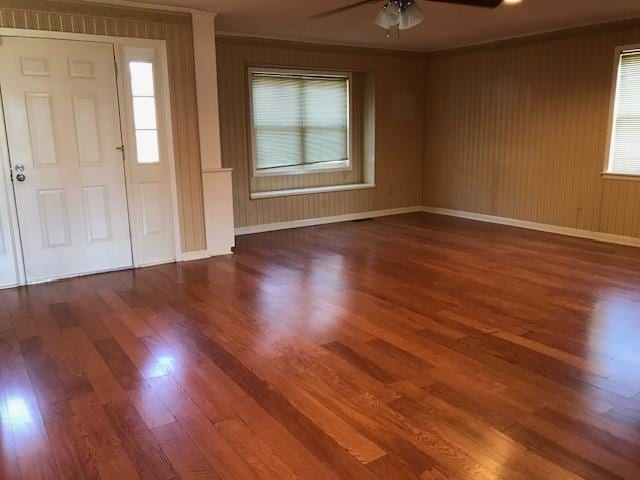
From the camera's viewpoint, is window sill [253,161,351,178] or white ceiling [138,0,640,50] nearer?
white ceiling [138,0,640,50]

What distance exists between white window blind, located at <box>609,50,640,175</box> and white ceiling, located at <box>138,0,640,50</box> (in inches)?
21.5

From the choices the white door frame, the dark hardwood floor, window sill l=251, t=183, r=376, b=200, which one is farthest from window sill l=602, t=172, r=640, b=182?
the white door frame

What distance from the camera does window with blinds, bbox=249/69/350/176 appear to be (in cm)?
682

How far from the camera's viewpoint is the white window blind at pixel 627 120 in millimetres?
5730

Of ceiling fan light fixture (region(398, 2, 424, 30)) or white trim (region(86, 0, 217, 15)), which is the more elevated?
white trim (region(86, 0, 217, 15))

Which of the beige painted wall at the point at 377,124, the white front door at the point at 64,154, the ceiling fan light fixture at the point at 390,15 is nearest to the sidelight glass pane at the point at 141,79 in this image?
the white front door at the point at 64,154

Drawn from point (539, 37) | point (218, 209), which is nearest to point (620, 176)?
point (539, 37)

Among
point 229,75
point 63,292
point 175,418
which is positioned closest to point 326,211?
point 229,75

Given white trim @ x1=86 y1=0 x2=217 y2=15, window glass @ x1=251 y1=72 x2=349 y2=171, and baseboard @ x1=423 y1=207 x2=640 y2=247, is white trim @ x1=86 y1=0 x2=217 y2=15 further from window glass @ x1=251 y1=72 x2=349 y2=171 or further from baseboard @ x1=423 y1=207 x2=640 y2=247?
baseboard @ x1=423 y1=207 x2=640 y2=247

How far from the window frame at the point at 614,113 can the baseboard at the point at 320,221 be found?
303 centimetres

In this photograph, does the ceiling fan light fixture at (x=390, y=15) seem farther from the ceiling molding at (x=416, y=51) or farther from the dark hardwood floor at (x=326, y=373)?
the ceiling molding at (x=416, y=51)

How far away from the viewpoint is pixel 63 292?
14.6 ft

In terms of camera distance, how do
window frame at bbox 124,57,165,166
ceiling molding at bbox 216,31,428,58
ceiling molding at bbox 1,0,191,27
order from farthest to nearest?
ceiling molding at bbox 216,31,428,58 < window frame at bbox 124,57,165,166 < ceiling molding at bbox 1,0,191,27

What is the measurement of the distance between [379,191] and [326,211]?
1017 mm
